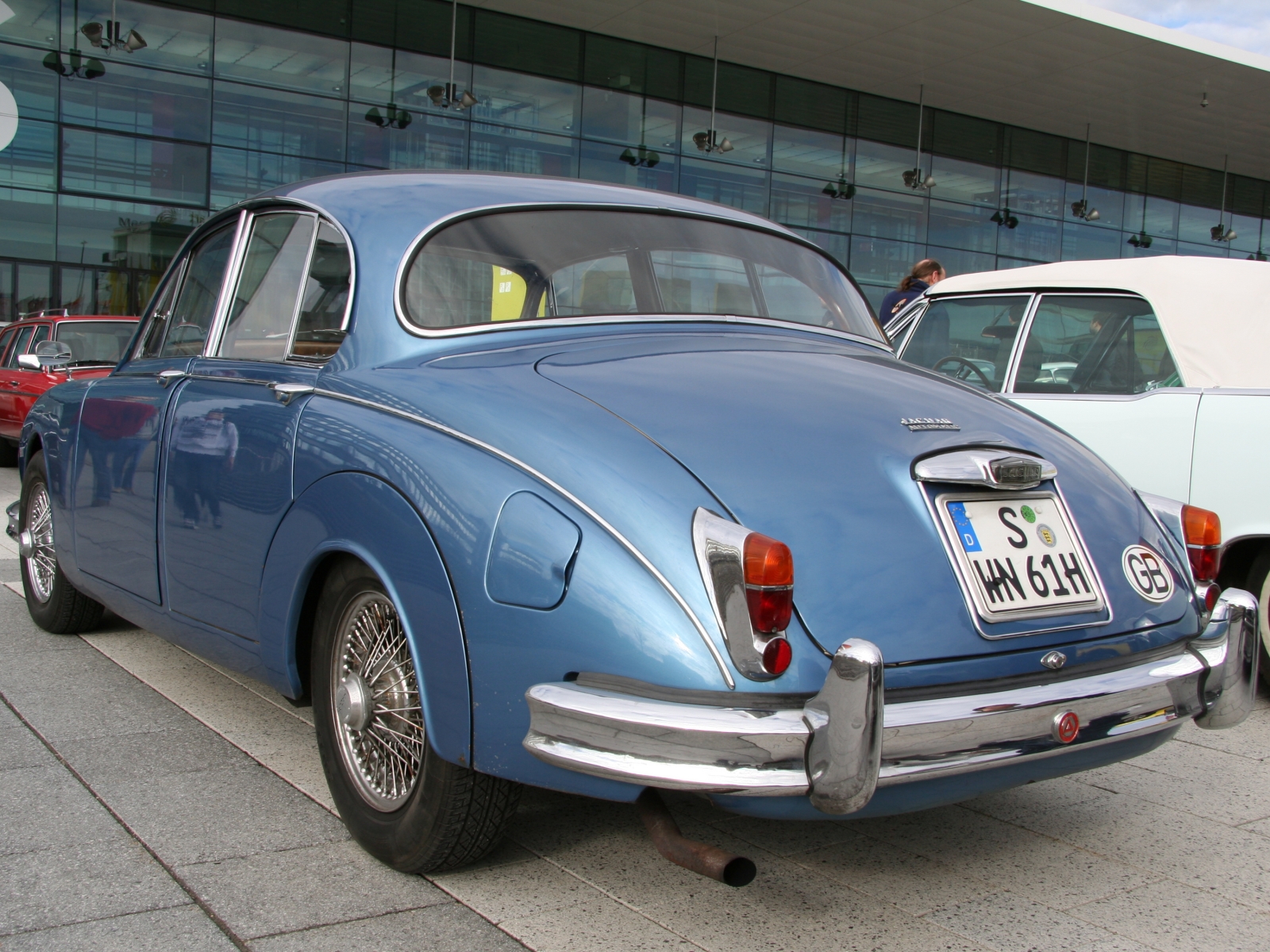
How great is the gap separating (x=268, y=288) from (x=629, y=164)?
68.5 feet

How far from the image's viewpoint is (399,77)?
72.0ft

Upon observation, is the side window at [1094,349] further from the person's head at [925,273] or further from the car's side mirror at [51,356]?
the car's side mirror at [51,356]

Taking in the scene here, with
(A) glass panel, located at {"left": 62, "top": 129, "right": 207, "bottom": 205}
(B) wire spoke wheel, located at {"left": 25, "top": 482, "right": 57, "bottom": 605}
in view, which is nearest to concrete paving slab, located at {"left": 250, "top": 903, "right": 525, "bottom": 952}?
(B) wire spoke wheel, located at {"left": 25, "top": 482, "right": 57, "bottom": 605}

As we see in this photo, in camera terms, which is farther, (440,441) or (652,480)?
(440,441)

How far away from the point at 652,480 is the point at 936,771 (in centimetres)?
77

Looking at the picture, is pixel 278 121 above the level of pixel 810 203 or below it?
above

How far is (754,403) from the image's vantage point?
262cm

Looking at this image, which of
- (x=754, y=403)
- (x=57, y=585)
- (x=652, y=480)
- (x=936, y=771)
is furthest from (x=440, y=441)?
(x=57, y=585)

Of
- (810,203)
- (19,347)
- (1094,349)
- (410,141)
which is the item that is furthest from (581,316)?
(810,203)

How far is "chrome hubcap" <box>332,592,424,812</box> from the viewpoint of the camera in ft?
8.86

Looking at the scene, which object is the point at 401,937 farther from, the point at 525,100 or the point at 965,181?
the point at 965,181

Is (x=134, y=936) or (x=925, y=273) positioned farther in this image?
(x=925, y=273)

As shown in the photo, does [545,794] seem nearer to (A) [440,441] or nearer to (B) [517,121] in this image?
(A) [440,441]

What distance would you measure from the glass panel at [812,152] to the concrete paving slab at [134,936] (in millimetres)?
24413
